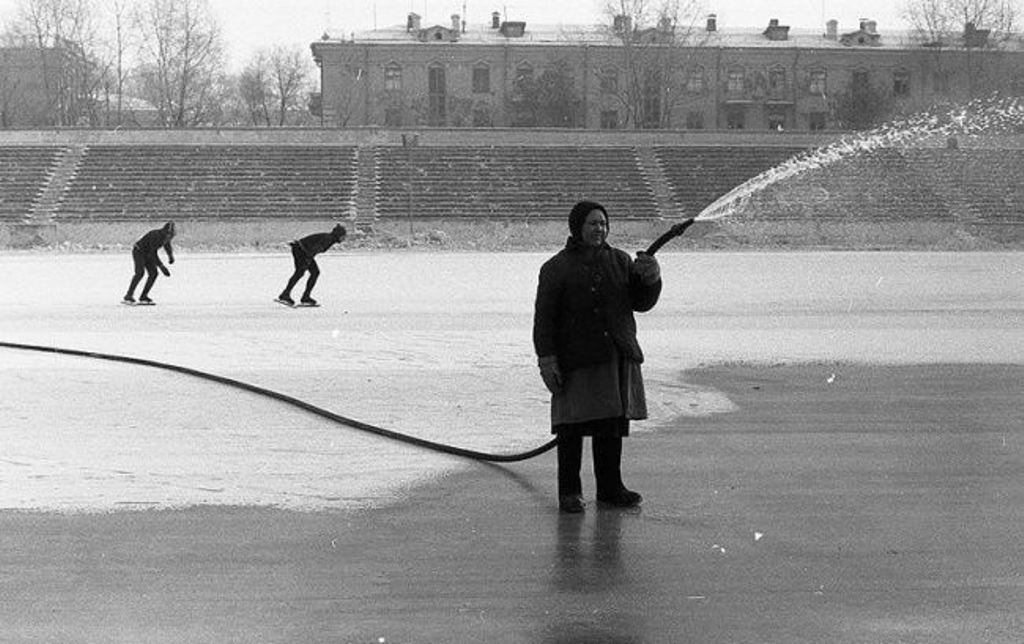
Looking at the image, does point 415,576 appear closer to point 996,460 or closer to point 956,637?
point 956,637

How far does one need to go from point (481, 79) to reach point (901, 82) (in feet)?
89.8

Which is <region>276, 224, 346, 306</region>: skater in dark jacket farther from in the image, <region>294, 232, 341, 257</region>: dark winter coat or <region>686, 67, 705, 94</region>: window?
<region>686, 67, 705, 94</region>: window

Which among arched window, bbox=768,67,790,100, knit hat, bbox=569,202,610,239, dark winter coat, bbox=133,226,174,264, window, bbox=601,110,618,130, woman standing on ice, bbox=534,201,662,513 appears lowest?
dark winter coat, bbox=133,226,174,264

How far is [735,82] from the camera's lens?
8656 centimetres

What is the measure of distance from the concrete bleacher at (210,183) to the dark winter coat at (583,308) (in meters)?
45.9

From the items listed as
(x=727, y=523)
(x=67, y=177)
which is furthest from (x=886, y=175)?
(x=727, y=523)

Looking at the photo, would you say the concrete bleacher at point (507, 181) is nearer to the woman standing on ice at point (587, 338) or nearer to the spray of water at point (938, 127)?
the spray of water at point (938, 127)

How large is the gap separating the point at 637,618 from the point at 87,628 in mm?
2331

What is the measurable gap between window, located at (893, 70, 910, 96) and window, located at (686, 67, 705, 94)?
12.4 m

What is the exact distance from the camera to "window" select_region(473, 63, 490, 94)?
86.8m

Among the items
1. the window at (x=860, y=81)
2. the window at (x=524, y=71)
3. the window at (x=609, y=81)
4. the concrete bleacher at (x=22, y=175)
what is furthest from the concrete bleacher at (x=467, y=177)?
the window at (x=524, y=71)

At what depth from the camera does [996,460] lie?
9102mm

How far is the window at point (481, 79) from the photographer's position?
3415 inches

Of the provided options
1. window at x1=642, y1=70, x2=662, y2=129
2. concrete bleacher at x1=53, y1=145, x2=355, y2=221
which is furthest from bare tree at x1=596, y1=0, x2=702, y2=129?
concrete bleacher at x1=53, y1=145, x2=355, y2=221
